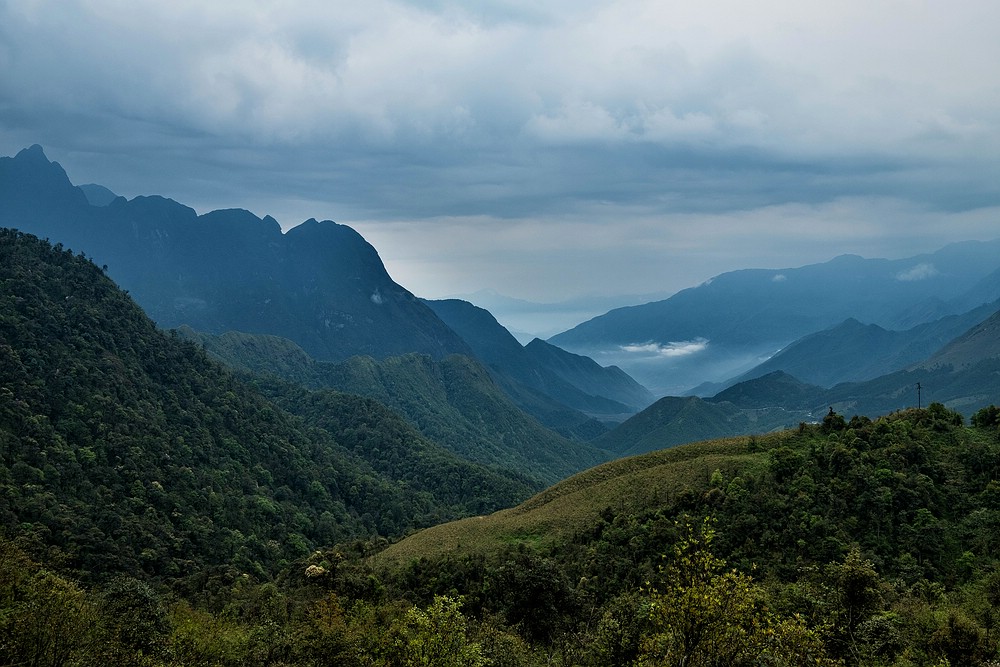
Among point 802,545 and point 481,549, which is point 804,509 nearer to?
point 802,545

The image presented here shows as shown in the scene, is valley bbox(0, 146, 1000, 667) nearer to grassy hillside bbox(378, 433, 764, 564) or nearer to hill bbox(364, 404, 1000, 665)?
hill bbox(364, 404, 1000, 665)

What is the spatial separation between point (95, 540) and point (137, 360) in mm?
59472

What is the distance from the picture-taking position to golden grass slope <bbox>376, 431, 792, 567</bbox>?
6919 cm

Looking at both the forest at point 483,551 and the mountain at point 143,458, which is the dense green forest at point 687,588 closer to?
the forest at point 483,551

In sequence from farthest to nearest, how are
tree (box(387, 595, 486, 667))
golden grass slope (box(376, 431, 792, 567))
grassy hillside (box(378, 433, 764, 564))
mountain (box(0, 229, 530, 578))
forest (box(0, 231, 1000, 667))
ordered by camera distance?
1. mountain (box(0, 229, 530, 578))
2. golden grass slope (box(376, 431, 792, 567))
3. grassy hillside (box(378, 433, 764, 564))
4. forest (box(0, 231, 1000, 667))
5. tree (box(387, 595, 486, 667))

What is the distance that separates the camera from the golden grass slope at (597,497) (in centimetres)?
6919

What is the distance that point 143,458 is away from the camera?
343 feet

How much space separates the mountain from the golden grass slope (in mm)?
34012

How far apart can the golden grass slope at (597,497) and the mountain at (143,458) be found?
34.0 meters

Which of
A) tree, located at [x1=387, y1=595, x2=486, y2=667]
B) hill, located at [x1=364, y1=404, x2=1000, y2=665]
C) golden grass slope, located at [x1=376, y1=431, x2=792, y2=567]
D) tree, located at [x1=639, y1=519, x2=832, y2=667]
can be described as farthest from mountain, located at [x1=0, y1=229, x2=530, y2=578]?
tree, located at [x1=639, y1=519, x2=832, y2=667]

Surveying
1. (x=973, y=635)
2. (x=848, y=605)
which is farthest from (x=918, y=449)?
(x=973, y=635)

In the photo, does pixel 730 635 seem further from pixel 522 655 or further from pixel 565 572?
pixel 565 572

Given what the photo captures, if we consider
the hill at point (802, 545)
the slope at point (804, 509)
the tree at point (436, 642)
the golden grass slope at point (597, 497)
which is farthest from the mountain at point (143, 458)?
the tree at point (436, 642)

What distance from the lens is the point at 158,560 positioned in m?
86.6
